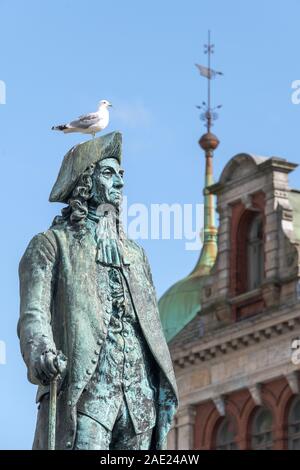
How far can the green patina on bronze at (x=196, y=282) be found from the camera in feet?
187

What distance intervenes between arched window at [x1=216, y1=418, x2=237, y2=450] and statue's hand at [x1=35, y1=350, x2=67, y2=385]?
40189 millimetres

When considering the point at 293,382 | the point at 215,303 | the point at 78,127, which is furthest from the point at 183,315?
the point at 78,127

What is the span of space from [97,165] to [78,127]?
4.48 feet

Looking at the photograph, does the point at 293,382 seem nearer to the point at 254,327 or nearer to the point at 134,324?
the point at 254,327

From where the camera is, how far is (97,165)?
12.8m

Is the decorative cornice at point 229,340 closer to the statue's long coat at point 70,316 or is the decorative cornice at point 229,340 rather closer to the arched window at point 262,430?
the arched window at point 262,430

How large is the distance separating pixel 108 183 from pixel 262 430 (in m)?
39.1

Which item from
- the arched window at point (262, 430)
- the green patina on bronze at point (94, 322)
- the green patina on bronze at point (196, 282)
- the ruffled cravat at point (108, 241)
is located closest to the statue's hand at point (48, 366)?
the green patina on bronze at point (94, 322)

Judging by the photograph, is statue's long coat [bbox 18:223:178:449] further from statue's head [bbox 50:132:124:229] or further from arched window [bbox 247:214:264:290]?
arched window [bbox 247:214:264:290]

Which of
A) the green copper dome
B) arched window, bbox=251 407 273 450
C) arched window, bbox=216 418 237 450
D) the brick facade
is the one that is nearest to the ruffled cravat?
the brick facade

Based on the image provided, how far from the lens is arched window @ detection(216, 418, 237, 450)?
52.2 metres

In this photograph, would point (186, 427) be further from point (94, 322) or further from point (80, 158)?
point (94, 322)

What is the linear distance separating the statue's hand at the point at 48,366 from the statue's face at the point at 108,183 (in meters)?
1.22

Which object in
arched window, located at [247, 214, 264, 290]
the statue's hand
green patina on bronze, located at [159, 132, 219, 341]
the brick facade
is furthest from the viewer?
green patina on bronze, located at [159, 132, 219, 341]
